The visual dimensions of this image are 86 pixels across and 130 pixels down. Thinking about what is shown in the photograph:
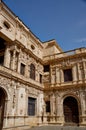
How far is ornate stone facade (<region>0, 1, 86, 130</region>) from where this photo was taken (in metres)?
12.5

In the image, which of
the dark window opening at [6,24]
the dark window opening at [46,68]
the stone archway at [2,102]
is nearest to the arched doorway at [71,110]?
the dark window opening at [46,68]

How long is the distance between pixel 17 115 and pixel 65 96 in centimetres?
666

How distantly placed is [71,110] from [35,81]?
5412mm

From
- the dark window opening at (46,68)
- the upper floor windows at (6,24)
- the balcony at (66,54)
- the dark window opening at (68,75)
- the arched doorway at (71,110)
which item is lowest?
the arched doorway at (71,110)

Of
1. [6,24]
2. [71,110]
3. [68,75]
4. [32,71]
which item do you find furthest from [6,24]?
[71,110]

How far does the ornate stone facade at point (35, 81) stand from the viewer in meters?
12.5

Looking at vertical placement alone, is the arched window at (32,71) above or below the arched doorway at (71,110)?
above

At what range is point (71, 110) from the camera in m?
16.3

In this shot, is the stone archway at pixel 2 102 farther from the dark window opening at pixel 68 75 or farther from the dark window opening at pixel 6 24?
the dark window opening at pixel 68 75

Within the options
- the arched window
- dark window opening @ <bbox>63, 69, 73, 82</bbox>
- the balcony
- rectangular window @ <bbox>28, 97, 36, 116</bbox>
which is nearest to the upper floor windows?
the arched window

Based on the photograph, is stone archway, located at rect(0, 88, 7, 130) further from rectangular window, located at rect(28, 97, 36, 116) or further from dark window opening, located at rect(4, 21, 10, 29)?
dark window opening, located at rect(4, 21, 10, 29)

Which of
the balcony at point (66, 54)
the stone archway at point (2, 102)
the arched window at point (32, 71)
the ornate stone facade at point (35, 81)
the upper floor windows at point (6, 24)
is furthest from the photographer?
the balcony at point (66, 54)

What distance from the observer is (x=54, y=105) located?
55.9 feet

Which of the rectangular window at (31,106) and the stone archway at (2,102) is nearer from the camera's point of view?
the stone archway at (2,102)
